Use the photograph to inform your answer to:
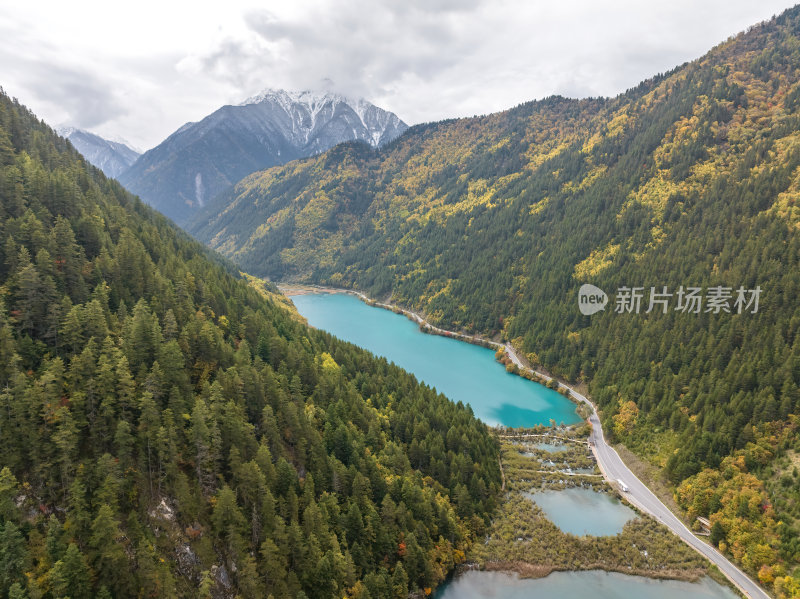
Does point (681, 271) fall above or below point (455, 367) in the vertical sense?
above

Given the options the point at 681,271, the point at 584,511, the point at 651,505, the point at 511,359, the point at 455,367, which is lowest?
the point at 584,511

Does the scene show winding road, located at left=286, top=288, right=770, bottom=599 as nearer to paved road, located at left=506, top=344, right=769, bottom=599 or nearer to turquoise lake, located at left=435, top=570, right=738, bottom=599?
paved road, located at left=506, top=344, right=769, bottom=599

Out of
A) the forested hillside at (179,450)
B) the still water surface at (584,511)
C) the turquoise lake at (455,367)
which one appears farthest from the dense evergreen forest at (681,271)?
the forested hillside at (179,450)

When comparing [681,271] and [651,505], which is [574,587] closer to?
[651,505]

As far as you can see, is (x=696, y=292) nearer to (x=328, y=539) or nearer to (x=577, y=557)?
(x=577, y=557)

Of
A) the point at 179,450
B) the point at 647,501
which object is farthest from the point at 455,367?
the point at 179,450

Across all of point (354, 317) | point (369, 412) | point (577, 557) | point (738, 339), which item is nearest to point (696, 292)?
point (738, 339)

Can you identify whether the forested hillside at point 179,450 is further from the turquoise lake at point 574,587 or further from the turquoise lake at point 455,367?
the turquoise lake at point 455,367
